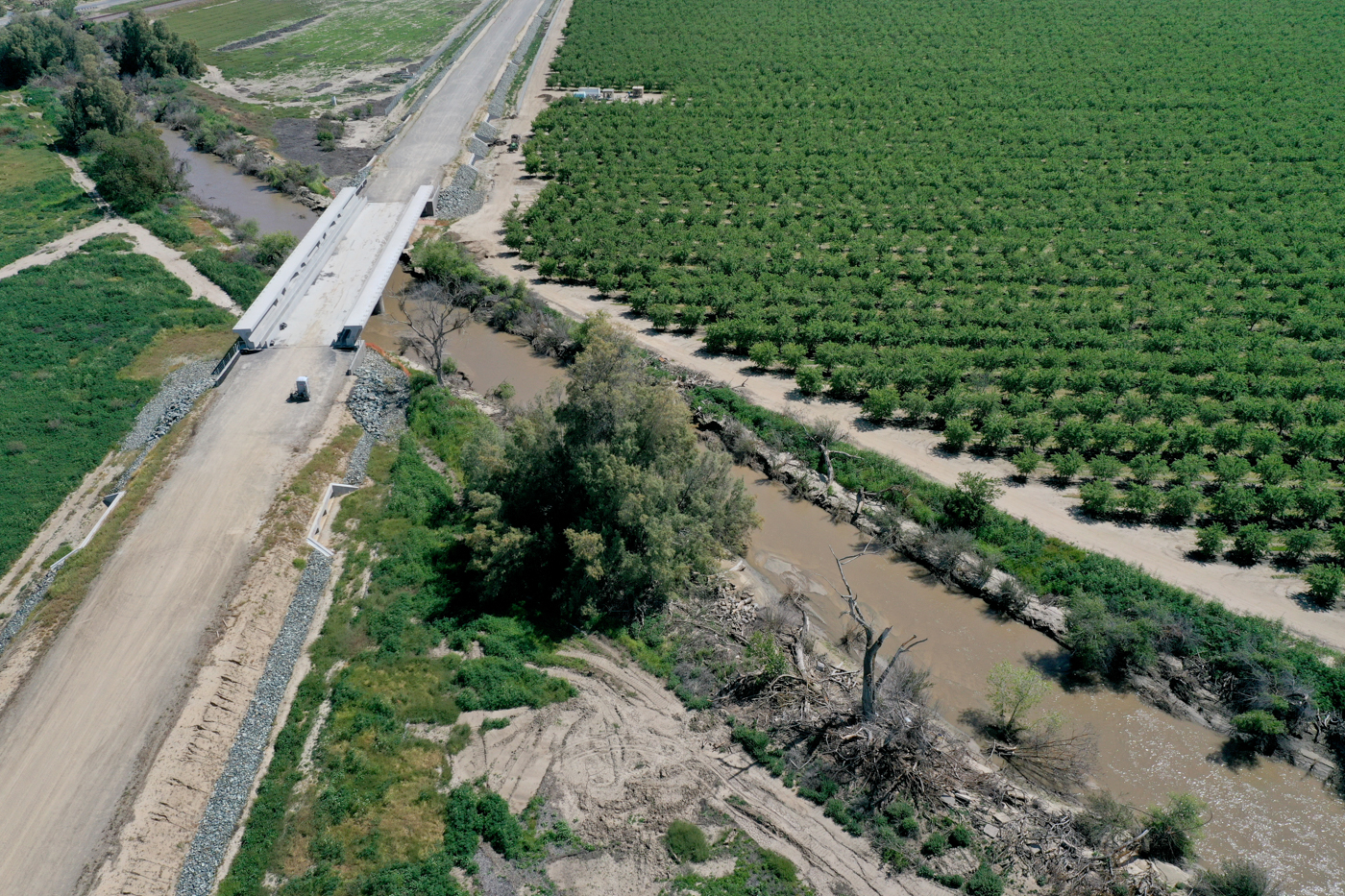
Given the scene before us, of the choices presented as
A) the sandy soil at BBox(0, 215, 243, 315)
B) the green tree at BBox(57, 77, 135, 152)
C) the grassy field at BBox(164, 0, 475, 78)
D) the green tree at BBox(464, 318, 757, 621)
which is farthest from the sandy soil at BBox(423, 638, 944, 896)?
the grassy field at BBox(164, 0, 475, 78)

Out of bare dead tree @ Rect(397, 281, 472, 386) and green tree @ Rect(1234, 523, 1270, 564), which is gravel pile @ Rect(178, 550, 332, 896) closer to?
bare dead tree @ Rect(397, 281, 472, 386)

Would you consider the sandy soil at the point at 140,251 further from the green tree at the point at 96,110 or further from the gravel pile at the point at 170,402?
the green tree at the point at 96,110

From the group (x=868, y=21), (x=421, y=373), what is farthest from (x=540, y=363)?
(x=868, y=21)

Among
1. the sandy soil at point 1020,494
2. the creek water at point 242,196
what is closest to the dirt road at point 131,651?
the sandy soil at point 1020,494

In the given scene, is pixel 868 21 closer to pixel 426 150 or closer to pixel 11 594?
pixel 426 150

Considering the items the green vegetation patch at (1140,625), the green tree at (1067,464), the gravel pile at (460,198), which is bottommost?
the green vegetation patch at (1140,625)

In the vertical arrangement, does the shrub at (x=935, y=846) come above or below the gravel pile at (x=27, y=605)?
below

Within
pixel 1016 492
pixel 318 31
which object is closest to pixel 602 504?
pixel 1016 492

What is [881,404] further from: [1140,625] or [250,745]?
[250,745]
